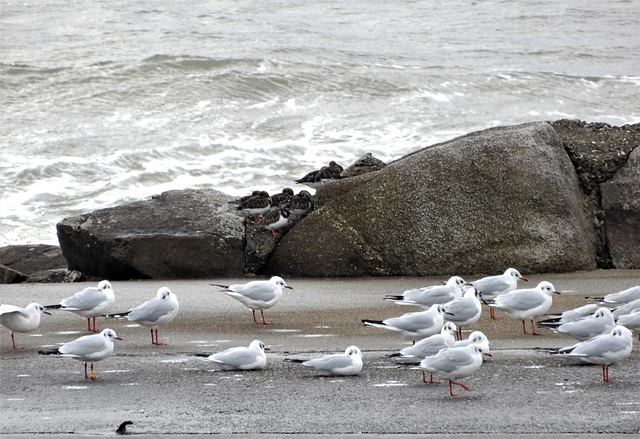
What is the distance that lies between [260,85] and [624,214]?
13921 millimetres

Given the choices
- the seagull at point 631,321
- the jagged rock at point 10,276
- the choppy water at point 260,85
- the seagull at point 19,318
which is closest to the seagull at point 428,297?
the seagull at point 631,321

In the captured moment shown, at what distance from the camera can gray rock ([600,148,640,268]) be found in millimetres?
9859

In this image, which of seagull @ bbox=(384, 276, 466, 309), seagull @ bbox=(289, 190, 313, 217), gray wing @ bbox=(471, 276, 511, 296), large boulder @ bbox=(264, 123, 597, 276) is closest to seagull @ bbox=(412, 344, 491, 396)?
seagull @ bbox=(384, 276, 466, 309)

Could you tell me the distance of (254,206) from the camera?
1035 cm

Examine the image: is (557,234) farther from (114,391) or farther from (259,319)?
(114,391)

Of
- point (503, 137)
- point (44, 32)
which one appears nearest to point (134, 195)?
point (503, 137)

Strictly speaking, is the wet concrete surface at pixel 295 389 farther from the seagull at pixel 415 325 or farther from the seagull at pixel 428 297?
the seagull at pixel 428 297

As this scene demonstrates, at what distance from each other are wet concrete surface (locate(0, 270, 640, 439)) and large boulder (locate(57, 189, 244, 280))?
160 centimetres

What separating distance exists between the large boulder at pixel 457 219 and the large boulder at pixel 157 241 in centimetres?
63

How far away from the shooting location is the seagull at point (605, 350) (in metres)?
5.85

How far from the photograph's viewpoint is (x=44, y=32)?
85.3 ft

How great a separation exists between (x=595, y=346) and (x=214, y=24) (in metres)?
23.3

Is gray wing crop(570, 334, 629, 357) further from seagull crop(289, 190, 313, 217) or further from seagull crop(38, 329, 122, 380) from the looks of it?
seagull crop(289, 190, 313, 217)

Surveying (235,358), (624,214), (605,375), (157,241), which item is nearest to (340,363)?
(235,358)
